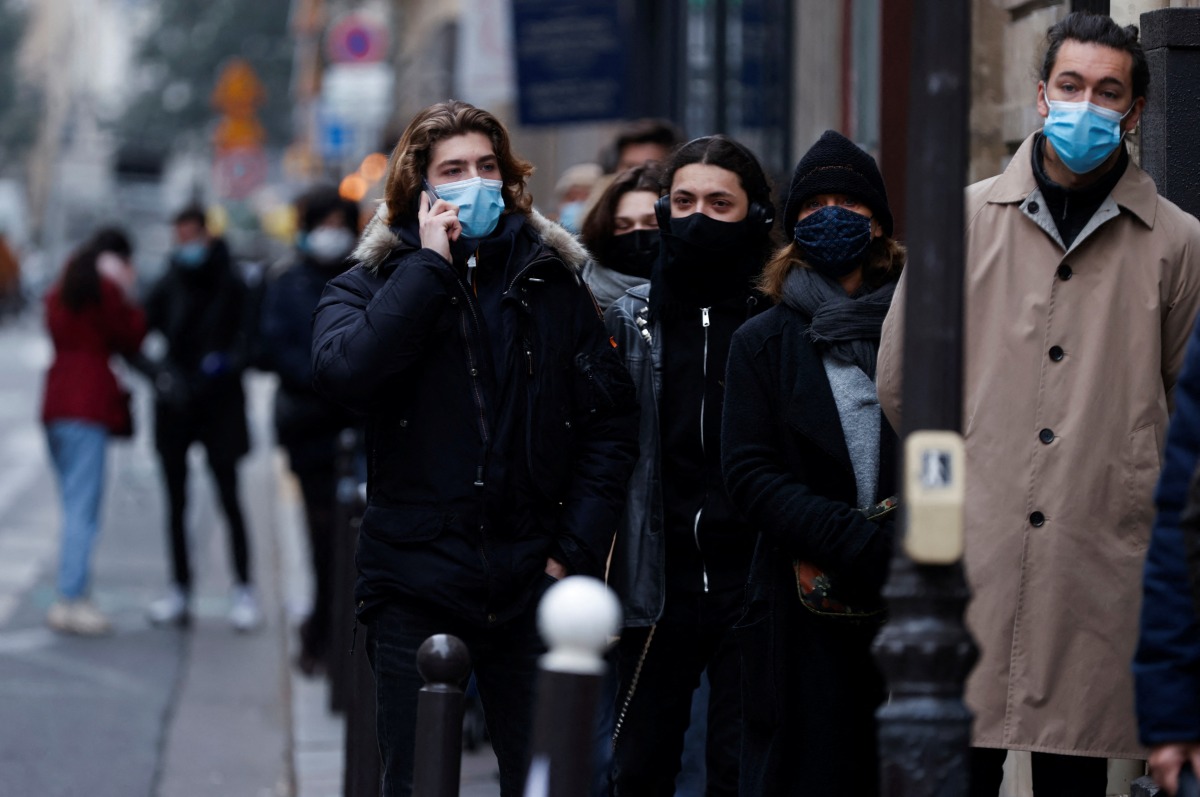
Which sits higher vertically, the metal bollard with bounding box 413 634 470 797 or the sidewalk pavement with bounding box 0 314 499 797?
the metal bollard with bounding box 413 634 470 797

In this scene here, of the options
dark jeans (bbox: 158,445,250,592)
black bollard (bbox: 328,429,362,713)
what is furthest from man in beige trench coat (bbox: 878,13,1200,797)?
dark jeans (bbox: 158,445,250,592)

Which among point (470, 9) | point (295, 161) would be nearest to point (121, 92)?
point (295, 161)

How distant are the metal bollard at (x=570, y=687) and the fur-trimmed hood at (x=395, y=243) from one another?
1.71m

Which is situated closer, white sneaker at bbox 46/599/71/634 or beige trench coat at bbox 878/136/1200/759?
beige trench coat at bbox 878/136/1200/759

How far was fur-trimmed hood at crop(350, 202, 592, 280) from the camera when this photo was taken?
15.1 feet

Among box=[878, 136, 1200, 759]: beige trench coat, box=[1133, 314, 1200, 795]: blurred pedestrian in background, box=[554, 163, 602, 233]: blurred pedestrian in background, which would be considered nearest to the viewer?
box=[1133, 314, 1200, 795]: blurred pedestrian in background

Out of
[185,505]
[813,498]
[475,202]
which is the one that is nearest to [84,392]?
[185,505]

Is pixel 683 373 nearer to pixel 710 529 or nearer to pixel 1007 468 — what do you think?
pixel 710 529

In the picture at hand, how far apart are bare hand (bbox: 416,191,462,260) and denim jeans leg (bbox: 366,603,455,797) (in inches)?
32.2

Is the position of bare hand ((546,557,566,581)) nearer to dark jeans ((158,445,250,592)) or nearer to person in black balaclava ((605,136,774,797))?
person in black balaclava ((605,136,774,797))

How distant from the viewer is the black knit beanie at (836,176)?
4570 mm

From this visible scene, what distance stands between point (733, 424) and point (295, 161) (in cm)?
4851

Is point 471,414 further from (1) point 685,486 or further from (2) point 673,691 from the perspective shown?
(2) point 673,691

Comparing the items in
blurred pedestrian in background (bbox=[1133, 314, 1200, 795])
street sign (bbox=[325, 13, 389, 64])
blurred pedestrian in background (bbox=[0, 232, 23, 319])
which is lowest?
blurred pedestrian in background (bbox=[0, 232, 23, 319])
